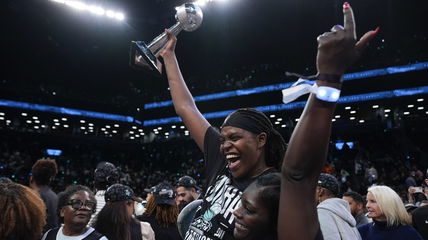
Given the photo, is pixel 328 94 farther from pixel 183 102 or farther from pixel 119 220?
pixel 119 220

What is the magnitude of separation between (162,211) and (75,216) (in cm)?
115

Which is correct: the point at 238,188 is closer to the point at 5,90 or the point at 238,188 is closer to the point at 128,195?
the point at 128,195

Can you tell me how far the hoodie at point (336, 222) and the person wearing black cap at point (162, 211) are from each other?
1.73 meters

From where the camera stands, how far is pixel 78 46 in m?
19.8

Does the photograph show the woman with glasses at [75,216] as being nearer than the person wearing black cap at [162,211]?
Yes

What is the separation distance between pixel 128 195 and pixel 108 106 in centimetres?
2192

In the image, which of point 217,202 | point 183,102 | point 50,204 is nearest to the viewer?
point 217,202

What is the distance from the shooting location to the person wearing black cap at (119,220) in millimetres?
2900

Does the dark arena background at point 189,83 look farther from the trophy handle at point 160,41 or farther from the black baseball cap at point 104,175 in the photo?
the trophy handle at point 160,41

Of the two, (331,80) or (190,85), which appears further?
(190,85)

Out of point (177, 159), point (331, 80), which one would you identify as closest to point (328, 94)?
point (331, 80)

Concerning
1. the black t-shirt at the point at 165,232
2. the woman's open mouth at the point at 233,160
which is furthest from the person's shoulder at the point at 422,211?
the woman's open mouth at the point at 233,160

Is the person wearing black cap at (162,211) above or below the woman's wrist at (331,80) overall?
below

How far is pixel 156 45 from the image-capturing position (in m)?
2.17
